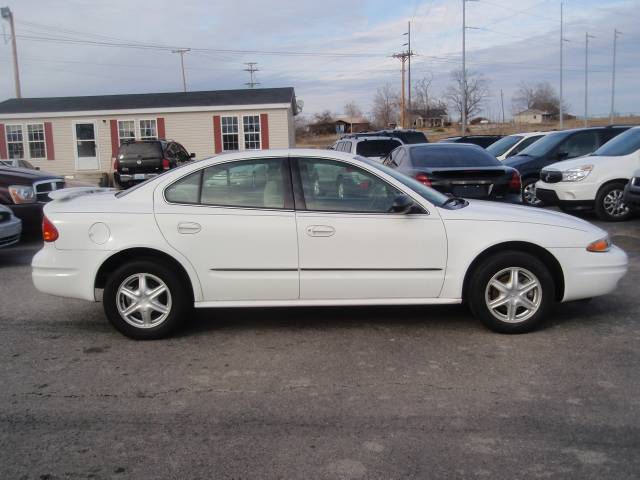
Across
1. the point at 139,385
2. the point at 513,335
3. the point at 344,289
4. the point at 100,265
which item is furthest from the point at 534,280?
the point at 100,265

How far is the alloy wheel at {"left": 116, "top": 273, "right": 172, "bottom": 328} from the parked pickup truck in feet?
19.0

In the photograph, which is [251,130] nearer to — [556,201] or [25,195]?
[25,195]

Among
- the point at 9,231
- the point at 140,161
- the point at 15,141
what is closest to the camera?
the point at 9,231

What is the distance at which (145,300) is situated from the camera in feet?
17.2

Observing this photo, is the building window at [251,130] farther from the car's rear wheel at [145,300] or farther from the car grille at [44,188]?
the car's rear wheel at [145,300]

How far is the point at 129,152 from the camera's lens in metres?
19.8

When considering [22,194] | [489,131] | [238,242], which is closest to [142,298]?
[238,242]

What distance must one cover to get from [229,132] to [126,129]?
471cm

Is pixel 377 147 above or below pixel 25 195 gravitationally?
above

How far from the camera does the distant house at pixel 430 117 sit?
76062 mm

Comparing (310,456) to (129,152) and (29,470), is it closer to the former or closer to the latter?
(29,470)

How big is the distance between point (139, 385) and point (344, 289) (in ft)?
5.77

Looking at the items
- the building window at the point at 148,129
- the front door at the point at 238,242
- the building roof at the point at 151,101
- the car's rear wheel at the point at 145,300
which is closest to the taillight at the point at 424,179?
the front door at the point at 238,242

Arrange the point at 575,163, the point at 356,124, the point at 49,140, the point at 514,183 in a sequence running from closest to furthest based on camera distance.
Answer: the point at 514,183, the point at 575,163, the point at 49,140, the point at 356,124
